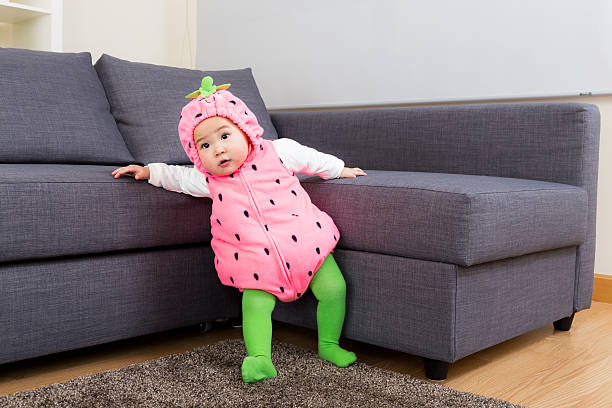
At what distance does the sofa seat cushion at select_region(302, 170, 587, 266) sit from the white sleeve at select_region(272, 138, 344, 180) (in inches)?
1.4

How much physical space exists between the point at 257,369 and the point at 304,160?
0.53 meters

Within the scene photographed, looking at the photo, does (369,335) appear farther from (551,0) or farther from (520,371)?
(551,0)

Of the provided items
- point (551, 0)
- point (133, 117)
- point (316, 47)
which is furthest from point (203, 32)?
point (551, 0)

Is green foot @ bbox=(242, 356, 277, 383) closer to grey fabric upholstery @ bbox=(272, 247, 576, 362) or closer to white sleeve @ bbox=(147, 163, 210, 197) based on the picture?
grey fabric upholstery @ bbox=(272, 247, 576, 362)

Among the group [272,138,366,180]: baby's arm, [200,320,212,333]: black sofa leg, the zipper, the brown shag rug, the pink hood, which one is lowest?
[200,320,212,333]: black sofa leg

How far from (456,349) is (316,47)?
1.87m

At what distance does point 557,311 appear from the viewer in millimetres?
1770

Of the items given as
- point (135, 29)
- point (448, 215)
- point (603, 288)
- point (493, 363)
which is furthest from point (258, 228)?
point (135, 29)

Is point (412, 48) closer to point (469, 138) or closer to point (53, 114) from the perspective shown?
point (469, 138)

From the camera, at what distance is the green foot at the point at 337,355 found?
1496 millimetres

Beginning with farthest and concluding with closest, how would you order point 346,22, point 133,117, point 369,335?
point 346,22 < point 133,117 < point 369,335

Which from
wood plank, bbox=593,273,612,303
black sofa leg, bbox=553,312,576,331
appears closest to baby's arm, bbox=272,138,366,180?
black sofa leg, bbox=553,312,576,331

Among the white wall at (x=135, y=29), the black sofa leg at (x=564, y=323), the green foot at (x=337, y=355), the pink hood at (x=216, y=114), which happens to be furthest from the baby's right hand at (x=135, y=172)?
the white wall at (x=135, y=29)

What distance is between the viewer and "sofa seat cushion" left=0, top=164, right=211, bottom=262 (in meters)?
1.36
